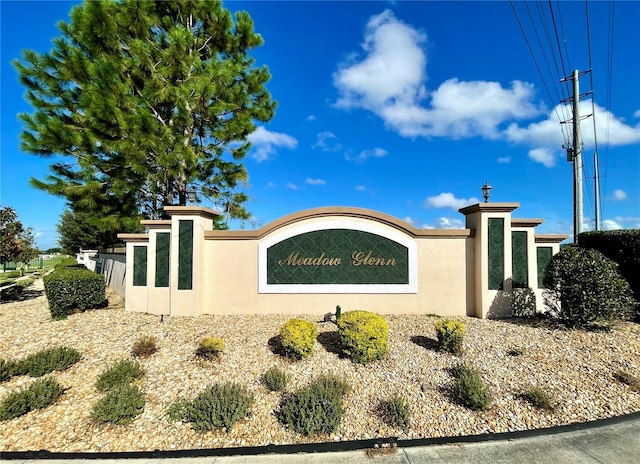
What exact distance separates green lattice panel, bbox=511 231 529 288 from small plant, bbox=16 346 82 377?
11.5 meters

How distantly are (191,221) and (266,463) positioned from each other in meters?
7.13

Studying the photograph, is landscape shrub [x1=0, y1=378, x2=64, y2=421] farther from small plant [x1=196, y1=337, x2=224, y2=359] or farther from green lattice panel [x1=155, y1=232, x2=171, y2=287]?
green lattice panel [x1=155, y1=232, x2=171, y2=287]

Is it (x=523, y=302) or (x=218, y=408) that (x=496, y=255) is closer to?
(x=523, y=302)

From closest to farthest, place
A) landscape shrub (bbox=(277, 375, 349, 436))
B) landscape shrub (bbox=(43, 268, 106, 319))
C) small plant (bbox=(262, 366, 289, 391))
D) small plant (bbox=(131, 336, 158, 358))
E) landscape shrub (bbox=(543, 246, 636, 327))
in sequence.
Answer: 1. landscape shrub (bbox=(277, 375, 349, 436))
2. small plant (bbox=(262, 366, 289, 391))
3. small plant (bbox=(131, 336, 158, 358))
4. landscape shrub (bbox=(543, 246, 636, 327))
5. landscape shrub (bbox=(43, 268, 106, 319))

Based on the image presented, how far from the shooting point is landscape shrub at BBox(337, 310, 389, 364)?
19.8 feet

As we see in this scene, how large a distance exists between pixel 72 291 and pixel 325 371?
8445 mm

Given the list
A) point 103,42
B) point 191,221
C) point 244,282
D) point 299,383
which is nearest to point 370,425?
point 299,383

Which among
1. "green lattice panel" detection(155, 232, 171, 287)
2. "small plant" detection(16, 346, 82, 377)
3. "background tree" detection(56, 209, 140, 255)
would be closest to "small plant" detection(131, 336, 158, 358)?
"small plant" detection(16, 346, 82, 377)

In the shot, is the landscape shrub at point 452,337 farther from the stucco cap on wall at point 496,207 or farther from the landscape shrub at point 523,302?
the stucco cap on wall at point 496,207

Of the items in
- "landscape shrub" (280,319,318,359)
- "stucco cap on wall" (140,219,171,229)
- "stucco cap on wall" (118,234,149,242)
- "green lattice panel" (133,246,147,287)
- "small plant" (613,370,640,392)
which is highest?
"stucco cap on wall" (140,219,171,229)

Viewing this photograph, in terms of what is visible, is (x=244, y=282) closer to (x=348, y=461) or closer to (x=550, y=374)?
(x=348, y=461)

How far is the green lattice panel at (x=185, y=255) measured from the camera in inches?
357

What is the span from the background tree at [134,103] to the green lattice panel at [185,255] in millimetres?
4189

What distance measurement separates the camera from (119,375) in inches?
216
